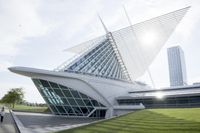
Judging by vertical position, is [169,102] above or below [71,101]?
below

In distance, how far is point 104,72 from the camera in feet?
124

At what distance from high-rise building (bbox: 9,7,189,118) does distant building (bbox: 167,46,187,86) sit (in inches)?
4354

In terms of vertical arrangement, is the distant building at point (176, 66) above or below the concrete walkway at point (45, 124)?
above

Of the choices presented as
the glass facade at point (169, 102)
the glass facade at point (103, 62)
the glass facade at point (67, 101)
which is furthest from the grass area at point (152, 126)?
the glass facade at point (103, 62)

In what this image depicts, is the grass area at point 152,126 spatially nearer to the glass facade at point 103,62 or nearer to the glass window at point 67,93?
the glass window at point 67,93

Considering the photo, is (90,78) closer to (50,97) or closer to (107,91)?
(107,91)

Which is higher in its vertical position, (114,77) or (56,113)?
(114,77)

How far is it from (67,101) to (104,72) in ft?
31.0

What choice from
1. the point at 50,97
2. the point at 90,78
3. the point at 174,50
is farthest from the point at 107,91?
the point at 174,50

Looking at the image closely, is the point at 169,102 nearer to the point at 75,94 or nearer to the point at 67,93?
the point at 75,94

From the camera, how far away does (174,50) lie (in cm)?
16838

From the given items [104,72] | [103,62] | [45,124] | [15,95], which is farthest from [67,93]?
[15,95]

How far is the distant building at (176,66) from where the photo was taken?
484ft

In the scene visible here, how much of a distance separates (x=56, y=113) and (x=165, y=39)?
22.9 metres
